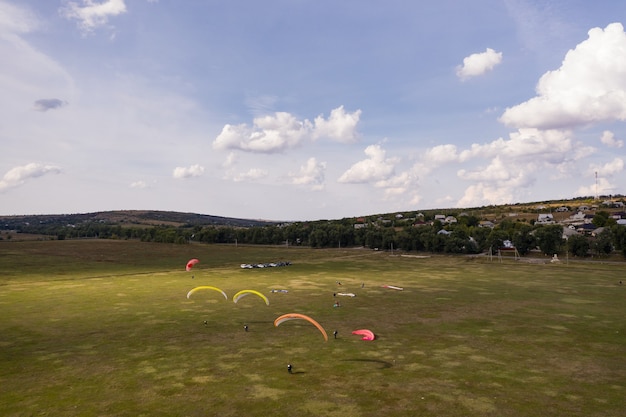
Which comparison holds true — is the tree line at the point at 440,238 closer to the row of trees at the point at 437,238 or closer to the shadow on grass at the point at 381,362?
the row of trees at the point at 437,238

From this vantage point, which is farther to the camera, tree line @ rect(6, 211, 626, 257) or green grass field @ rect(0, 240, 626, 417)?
tree line @ rect(6, 211, 626, 257)

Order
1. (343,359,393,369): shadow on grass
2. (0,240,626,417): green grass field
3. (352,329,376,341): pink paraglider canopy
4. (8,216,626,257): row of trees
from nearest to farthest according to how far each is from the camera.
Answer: (0,240,626,417): green grass field
(343,359,393,369): shadow on grass
(352,329,376,341): pink paraglider canopy
(8,216,626,257): row of trees

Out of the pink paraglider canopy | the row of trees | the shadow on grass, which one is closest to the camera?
the shadow on grass

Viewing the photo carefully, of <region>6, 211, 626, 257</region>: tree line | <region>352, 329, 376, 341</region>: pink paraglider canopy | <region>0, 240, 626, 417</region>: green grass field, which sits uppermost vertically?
<region>6, 211, 626, 257</region>: tree line

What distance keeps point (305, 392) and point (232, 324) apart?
64.9ft

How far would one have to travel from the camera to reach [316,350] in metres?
32.9

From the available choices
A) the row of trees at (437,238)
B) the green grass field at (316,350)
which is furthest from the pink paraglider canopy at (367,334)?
the row of trees at (437,238)

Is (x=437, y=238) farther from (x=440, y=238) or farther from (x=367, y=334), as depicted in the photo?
(x=367, y=334)

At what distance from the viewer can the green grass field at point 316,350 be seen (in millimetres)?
22922

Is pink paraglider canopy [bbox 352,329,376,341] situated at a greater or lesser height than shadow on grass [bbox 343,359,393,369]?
greater

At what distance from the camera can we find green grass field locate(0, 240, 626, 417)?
2292 cm

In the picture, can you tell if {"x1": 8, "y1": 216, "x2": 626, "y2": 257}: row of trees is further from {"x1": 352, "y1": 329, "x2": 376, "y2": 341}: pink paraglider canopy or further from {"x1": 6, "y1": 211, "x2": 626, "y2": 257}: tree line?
{"x1": 352, "y1": 329, "x2": 376, "y2": 341}: pink paraglider canopy

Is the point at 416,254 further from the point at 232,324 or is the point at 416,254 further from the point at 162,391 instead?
the point at 162,391

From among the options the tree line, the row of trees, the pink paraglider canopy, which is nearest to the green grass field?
the pink paraglider canopy
